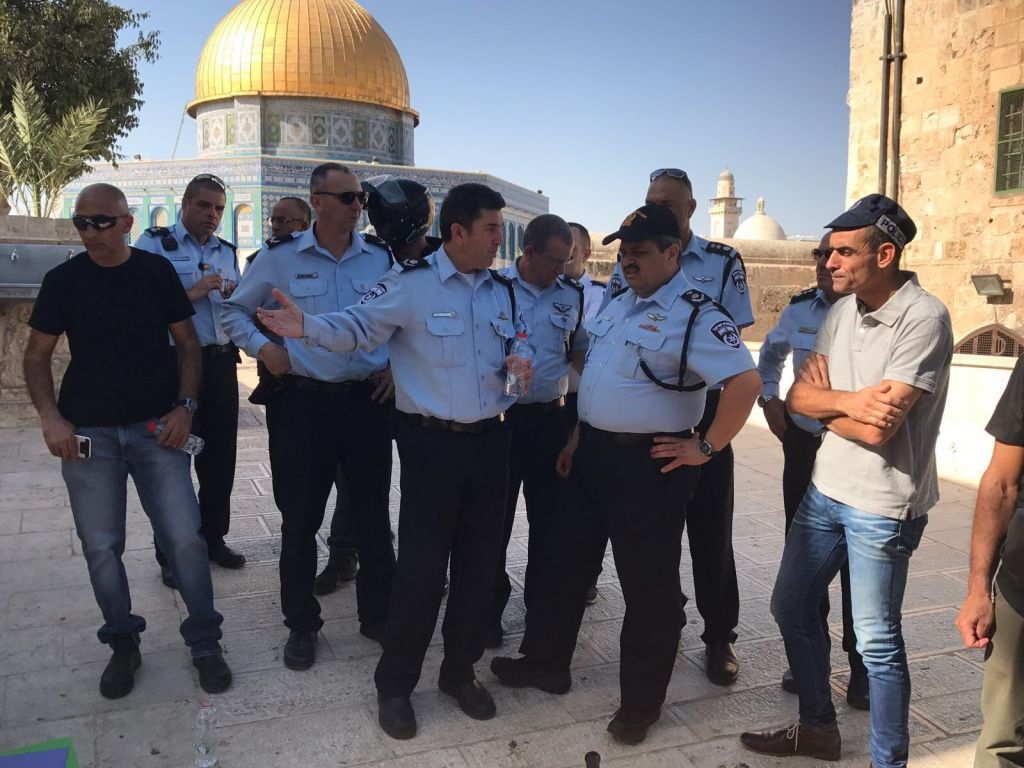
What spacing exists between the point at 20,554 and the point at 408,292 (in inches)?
131

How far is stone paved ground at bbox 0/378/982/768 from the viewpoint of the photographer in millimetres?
2809

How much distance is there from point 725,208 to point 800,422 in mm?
48369

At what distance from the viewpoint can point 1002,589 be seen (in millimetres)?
2080

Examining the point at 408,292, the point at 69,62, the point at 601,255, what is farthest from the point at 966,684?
the point at 69,62

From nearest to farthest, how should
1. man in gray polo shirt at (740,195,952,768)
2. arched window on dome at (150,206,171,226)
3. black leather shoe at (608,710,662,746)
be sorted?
man in gray polo shirt at (740,195,952,768) → black leather shoe at (608,710,662,746) → arched window on dome at (150,206,171,226)

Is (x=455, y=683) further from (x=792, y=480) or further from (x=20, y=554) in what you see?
(x=20, y=554)

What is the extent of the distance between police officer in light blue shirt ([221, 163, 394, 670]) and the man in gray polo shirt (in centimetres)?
176

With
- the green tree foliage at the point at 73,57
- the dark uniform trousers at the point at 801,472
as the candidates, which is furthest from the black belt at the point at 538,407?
the green tree foliage at the point at 73,57

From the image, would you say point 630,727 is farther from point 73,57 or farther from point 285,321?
point 73,57

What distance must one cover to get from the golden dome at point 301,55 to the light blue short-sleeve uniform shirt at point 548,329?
95.0 feet

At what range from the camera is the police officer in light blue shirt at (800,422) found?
3.13 meters

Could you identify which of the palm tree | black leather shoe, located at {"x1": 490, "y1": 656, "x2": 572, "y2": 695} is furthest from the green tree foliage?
black leather shoe, located at {"x1": 490, "y1": 656, "x2": 572, "y2": 695}

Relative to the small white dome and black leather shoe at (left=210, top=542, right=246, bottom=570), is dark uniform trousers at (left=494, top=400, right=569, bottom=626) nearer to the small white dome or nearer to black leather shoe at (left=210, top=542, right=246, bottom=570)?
black leather shoe at (left=210, top=542, right=246, bottom=570)

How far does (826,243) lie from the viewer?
3.40 m
